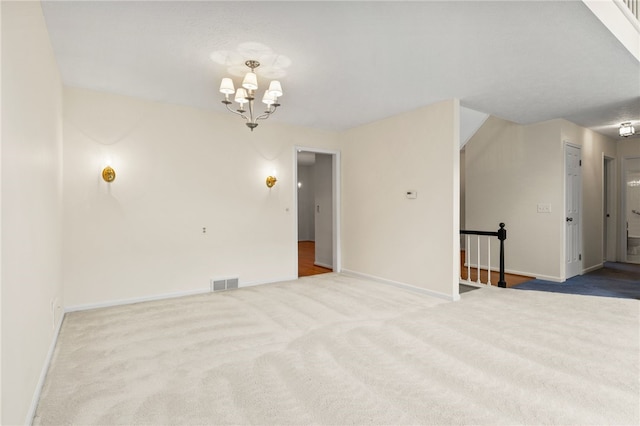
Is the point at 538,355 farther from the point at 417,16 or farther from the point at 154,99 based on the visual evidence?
the point at 154,99

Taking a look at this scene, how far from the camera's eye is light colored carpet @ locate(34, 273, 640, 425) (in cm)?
194

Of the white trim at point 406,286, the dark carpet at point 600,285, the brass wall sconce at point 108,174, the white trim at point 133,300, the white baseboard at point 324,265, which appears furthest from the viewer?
the white baseboard at point 324,265

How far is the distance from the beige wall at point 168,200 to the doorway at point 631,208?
6.78 m

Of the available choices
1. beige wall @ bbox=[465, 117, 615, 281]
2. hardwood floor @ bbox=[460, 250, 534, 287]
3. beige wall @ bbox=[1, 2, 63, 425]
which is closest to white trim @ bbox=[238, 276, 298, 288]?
beige wall @ bbox=[1, 2, 63, 425]

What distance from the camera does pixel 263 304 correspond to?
4.07 m

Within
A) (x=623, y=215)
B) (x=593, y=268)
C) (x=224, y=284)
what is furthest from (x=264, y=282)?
(x=623, y=215)

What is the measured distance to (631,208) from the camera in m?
6.91

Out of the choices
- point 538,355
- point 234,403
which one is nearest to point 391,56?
point 538,355

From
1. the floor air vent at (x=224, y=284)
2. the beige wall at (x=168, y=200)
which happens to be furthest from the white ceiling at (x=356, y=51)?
the floor air vent at (x=224, y=284)

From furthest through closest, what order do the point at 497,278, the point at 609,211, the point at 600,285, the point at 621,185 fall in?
the point at 609,211
the point at 621,185
the point at 497,278
the point at 600,285

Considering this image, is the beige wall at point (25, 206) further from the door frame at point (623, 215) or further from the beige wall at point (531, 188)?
the door frame at point (623, 215)

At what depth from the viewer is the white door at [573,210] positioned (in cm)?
537

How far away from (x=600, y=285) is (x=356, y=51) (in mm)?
5074

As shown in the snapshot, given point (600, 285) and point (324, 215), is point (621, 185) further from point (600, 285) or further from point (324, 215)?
point (324, 215)
